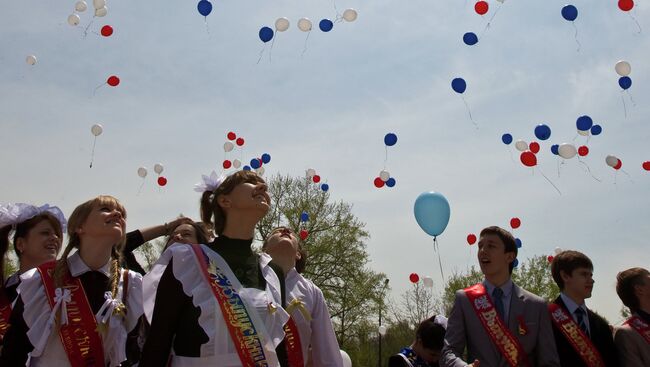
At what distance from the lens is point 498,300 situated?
4523 mm

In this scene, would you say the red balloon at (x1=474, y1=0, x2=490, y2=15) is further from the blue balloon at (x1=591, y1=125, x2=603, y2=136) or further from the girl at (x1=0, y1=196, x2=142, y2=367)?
the girl at (x1=0, y1=196, x2=142, y2=367)

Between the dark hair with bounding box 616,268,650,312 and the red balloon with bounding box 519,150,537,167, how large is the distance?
2.90m

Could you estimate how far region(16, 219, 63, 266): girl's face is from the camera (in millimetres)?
4270

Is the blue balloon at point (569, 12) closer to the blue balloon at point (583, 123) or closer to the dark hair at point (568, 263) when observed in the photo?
the blue balloon at point (583, 123)

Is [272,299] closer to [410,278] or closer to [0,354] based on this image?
[0,354]

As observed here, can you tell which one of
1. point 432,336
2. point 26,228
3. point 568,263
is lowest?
point 432,336

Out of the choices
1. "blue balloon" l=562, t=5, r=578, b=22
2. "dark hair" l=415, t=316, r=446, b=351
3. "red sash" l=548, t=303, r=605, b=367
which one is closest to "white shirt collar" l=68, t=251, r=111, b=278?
"dark hair" l=415, t=316, r=446, b=351

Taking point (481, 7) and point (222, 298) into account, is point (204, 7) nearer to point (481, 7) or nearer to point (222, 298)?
point (481, 7)

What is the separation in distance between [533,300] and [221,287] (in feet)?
8.47

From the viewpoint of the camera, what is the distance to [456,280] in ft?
93.9

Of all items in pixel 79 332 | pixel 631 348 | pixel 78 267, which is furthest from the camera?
pixel 631 348

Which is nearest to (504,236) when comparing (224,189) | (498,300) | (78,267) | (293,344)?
(498,300)

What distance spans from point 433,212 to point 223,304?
257 inches

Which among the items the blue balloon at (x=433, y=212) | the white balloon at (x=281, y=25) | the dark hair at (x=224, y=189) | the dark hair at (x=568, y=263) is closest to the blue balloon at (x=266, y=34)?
the white balloon at (x=281, y=25)
